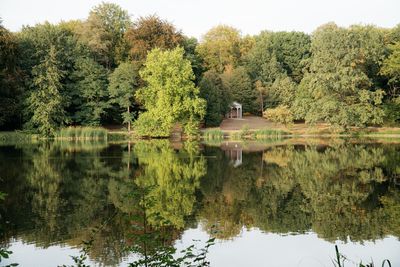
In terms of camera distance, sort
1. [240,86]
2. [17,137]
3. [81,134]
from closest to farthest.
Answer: [17,137] < [81,134] < [240,86]

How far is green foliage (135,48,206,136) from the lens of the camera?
41656 mm

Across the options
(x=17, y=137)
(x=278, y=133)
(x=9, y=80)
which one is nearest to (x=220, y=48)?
(x=278, y=133)

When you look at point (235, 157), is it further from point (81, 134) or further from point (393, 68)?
point (393, 68)

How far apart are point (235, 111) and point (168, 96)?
14782 mm

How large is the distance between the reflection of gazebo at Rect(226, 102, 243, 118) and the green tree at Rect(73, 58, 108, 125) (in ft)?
51.4

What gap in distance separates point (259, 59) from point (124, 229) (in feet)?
165

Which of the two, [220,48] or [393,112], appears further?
[220,48]

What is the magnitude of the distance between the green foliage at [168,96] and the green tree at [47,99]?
6929 millimetres

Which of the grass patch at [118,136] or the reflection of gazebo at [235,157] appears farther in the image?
the grass patch at [118,136]

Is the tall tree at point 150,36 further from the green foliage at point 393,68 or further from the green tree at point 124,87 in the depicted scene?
the green foliage at point 393,68

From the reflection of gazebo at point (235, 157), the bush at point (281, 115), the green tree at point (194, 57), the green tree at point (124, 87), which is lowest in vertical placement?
the reflection of gazebo at point (235, 157)

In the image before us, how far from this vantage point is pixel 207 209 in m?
12.5

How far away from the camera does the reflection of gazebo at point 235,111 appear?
54062 millimetres

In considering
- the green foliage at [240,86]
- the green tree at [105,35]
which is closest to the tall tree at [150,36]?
the green tree at [105,35]
